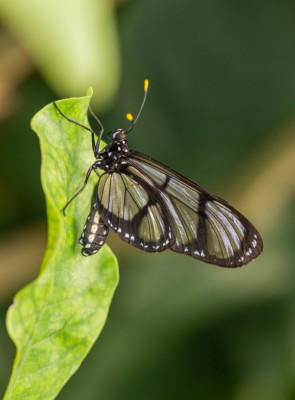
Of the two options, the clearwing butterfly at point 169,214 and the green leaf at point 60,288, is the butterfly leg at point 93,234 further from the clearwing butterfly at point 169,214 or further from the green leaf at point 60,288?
the clearwing butterfly at point 169,214

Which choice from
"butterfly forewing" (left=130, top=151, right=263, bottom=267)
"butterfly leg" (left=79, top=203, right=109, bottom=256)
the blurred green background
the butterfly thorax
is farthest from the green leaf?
the blurred green background

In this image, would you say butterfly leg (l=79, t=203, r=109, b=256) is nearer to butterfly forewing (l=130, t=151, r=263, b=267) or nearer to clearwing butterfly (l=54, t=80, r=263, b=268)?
A: clearwing butterfly (l=54, t=80, r=263, b=268)

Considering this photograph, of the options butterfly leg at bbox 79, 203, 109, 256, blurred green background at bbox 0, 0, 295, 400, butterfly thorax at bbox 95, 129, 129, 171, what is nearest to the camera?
Result: butterfly leg at bbox 79, 203, 109, 256

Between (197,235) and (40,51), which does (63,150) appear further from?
(197,235)

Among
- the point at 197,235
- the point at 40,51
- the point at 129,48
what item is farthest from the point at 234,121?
the point at 40,51

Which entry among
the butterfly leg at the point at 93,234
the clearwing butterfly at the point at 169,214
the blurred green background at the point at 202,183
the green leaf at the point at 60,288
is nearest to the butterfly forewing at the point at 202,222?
the clearwing butterfly at the point at 169,214

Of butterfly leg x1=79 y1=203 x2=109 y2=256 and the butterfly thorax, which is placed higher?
the butterfly thorax

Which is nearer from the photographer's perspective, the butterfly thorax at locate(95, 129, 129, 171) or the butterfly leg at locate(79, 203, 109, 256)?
the butterfly leg at locate(79, 203, 109, 256)
